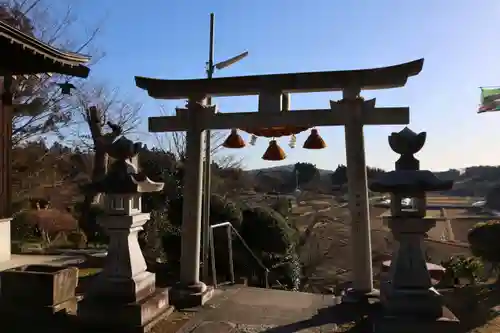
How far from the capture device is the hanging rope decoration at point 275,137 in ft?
26.8

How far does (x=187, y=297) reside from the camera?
7566 mm

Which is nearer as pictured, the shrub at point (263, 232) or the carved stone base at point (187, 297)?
the carved stone base at point (187, 297)

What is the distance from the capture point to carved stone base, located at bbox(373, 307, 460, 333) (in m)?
5.11

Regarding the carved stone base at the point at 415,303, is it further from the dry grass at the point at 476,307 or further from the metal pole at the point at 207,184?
the metal pole at the point at 207,184

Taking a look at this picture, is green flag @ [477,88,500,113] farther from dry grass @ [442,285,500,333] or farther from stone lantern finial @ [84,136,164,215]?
stone lantern finial @ [84,136,164,215]

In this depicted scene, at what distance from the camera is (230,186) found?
24547 mm

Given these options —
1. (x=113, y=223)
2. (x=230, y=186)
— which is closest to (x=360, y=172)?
(x=113, y=223)

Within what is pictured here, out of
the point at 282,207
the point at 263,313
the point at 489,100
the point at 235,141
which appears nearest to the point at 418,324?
the point at 263,313

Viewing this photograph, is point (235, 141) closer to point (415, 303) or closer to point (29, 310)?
point (29, 310)

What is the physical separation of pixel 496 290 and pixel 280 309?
4855mm

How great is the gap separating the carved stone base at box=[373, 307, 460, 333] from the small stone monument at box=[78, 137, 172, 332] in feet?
10.2

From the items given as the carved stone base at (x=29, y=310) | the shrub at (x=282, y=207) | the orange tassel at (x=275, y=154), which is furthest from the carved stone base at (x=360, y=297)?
the shrub at (x=282, y=207)

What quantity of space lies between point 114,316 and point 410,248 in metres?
3.90

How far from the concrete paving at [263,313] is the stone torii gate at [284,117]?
0.62m
